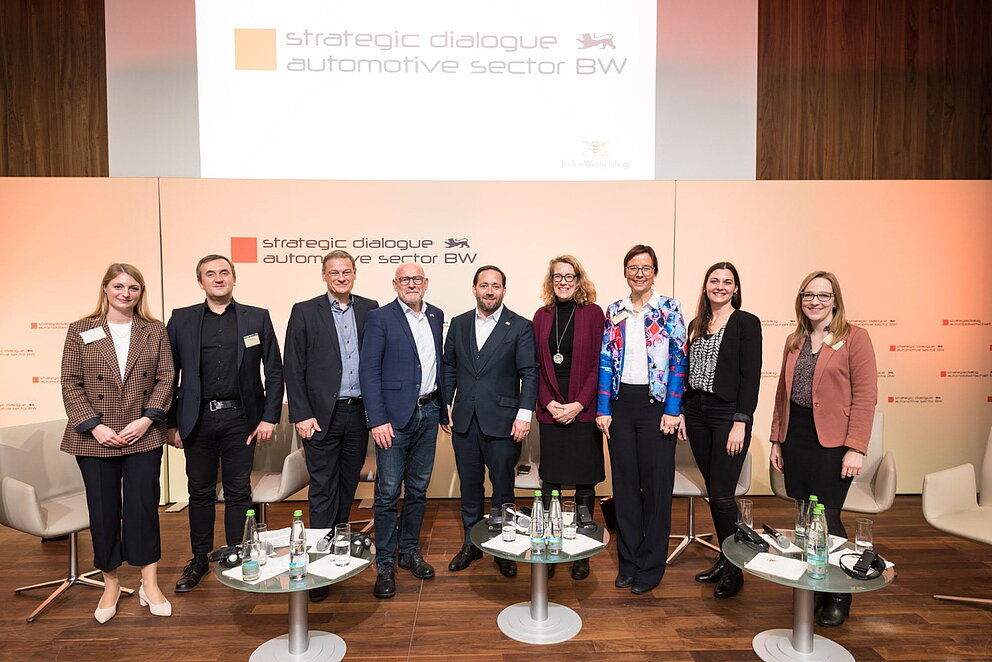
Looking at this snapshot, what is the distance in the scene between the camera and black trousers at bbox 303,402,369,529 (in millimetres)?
3133

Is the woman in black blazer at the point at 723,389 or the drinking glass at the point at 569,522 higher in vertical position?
the woman in black blazer at the point at 723,389

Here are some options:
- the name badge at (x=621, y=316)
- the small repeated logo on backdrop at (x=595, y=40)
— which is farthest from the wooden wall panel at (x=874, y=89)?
the name badge at (x=621, y=316)

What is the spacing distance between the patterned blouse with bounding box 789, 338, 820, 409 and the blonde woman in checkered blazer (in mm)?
3126

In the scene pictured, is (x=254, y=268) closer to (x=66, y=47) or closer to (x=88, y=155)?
(x=88, y=155)

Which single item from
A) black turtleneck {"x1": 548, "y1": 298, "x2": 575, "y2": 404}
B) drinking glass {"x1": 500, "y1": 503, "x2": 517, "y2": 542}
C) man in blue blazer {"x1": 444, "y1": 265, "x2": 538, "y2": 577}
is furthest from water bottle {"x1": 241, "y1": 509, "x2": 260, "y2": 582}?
black turtleneck {"x1": 548, "y1": 298, "x2": 575, "y2": 404}

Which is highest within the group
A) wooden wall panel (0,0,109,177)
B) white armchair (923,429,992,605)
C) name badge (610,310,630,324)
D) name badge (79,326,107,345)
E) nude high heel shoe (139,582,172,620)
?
wooden wall panel (0,0,109,177)

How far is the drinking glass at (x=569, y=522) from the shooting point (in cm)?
270

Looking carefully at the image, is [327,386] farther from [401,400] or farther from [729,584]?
[729,584]

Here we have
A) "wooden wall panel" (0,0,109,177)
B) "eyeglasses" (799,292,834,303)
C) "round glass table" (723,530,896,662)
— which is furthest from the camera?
"wooden wall panel" (0,0,109,177)

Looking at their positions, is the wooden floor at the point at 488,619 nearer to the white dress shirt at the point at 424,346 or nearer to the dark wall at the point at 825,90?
the white dress shirt at the point at 424,346

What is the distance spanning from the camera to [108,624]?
2.84 m

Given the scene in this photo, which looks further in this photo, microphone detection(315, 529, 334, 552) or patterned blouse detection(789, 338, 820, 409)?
patterned blouse detection(789, 338, 820, 409)

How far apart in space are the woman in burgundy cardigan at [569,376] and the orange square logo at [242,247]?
249cm

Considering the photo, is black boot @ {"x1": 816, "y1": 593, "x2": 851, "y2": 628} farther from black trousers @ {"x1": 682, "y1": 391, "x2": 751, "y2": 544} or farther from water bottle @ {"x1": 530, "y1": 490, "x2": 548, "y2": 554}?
water bottle @ {"x1": 530, "y1": 490, "x2": 548, "y2": 554}
